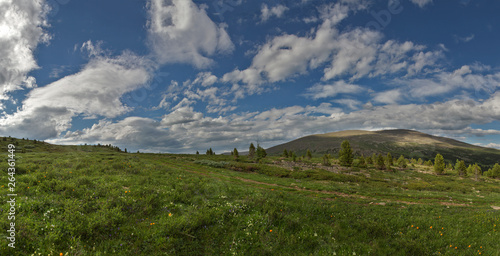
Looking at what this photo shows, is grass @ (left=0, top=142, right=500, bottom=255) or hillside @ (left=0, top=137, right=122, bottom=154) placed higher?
hillside @ (left=0, top=137, right=122, bottom=154)

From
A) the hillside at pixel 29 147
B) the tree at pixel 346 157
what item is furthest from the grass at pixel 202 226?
the tree at pixel 346 157

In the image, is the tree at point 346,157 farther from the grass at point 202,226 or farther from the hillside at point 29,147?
the hillside at point 29,147

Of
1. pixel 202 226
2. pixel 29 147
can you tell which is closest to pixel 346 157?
pixel 202 226

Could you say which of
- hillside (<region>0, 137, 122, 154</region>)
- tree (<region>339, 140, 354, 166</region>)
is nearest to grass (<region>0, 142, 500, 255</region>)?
hillside (<region>0, 137, 122, 154</region>)

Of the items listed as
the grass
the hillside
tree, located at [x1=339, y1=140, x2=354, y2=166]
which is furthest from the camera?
tree, located at [x1=339, y1=140, x2=354, y2=166]

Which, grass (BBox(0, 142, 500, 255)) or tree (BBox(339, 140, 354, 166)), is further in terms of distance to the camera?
tree (BBox(339, 140, 354, 166))

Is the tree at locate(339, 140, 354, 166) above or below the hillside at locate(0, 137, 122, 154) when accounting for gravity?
below

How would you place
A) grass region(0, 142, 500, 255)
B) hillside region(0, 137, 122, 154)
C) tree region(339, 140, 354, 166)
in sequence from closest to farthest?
grass region(0, 142, 500, 255), hillside region(0, 137, 122, 154), tree region(339, 140, 354, 166)

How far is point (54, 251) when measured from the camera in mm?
6629

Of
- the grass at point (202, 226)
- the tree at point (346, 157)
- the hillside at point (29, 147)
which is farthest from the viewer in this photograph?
the tree at point (346, 157)

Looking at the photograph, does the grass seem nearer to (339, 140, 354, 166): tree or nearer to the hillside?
the hillside

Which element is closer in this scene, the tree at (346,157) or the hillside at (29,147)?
the hillside at (29,147)

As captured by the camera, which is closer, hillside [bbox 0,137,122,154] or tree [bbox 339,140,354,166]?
hillside [bbox 0,137,122,154]

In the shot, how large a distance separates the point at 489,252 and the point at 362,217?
222 inches
